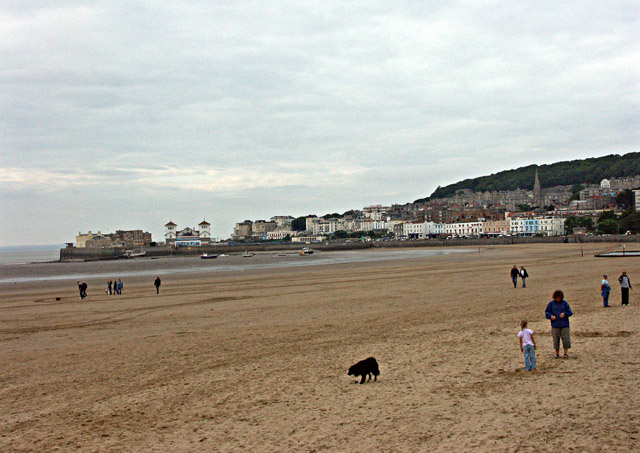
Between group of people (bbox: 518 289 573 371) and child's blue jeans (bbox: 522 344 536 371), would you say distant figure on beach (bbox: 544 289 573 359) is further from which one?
child's blue jeans (bbox: 522 344 536 371)

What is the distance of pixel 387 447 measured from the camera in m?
6.11

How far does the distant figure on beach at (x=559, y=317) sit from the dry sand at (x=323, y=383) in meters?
0.35

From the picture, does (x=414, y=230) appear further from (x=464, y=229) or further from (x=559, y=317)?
(x=559, y=317)

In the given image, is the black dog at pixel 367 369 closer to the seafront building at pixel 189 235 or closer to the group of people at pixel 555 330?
the group of people at pixel 555 330

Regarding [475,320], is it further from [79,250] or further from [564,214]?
[564,214]

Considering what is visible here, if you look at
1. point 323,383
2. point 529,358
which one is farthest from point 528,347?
point 323,383

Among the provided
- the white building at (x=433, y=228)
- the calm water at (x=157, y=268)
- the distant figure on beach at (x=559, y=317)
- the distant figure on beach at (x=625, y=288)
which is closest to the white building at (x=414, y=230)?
the white building at (x=433, y=228)

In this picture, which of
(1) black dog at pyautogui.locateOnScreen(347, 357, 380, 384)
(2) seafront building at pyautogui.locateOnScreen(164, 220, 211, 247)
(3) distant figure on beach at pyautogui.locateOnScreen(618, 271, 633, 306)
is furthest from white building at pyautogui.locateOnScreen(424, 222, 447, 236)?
(1) black dog at pyautogui.locateOnScreen(347, 357, 380, 384)

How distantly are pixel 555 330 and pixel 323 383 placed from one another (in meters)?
4.40

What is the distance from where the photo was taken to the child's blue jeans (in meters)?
8.85

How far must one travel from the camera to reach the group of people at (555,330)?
884 centimetres

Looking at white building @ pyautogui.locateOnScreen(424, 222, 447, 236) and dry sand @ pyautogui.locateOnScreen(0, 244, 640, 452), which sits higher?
white building @ pyautogui.locateOnScreen(424, 222, 447, 236)

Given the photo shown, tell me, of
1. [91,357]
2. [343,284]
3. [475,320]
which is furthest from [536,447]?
[343,284]

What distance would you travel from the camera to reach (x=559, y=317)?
9305 mm
